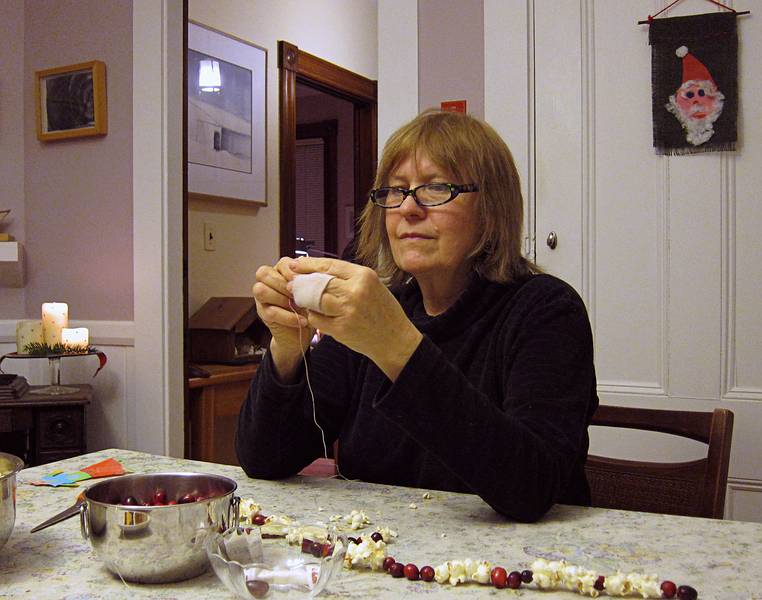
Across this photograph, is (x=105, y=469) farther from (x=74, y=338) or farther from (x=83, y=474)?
(x=74, y=338)

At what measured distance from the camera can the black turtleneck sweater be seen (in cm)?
99

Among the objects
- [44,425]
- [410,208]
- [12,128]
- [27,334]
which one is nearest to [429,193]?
[410,208]

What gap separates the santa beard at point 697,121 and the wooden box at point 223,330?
203 centimetres

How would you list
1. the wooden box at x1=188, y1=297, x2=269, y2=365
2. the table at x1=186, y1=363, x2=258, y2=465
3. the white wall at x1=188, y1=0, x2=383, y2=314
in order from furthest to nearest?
the white wall at x1=188, y1=0, x2=383, y2=314 < the wooden box at x1=188, y1=297, x2=269, y2=365 < the table at x1=186, y1=363, x2=258, y2=465

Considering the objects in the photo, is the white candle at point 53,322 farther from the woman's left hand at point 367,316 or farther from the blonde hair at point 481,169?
the woman's left hand at point 367,316

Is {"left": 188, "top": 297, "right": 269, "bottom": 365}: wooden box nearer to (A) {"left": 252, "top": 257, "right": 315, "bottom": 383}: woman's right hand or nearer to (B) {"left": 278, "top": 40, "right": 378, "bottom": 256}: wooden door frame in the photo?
(B) {"left": 278, "top": 40, "right": 378, "bottom": 256}: wooden door frame

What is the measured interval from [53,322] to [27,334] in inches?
4.6

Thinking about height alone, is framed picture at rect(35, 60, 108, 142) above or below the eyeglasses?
above

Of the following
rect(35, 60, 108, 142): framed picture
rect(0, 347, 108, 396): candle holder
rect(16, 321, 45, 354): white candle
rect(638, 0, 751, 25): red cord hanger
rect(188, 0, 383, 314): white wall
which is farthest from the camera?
rect(188, 0, 383, 314): white wall

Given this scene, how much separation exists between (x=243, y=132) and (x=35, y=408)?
175cm

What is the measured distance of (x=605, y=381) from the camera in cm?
224

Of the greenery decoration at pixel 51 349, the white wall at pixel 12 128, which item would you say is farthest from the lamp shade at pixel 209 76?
the greenery decoration at pixel 51 349

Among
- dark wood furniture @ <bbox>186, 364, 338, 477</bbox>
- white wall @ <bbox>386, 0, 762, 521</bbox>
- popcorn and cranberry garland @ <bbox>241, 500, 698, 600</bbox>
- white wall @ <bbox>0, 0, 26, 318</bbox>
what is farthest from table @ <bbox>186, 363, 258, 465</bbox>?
popcorn and cranberry garland @ <bbox>241, 500, 698, 600</bbox>

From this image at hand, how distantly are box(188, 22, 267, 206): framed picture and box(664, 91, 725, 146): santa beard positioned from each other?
216 cm
